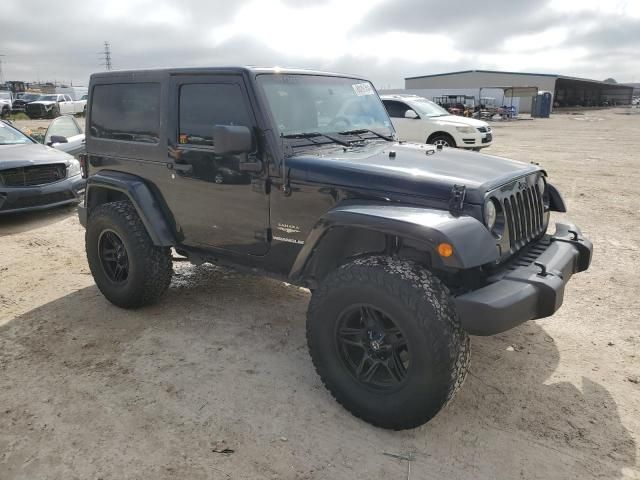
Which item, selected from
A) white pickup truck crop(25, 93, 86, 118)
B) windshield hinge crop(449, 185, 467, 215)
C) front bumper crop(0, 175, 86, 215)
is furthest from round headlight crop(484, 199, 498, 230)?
white pickup truck crop(25, 93, 86, 118)

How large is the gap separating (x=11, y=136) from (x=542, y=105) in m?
43.3

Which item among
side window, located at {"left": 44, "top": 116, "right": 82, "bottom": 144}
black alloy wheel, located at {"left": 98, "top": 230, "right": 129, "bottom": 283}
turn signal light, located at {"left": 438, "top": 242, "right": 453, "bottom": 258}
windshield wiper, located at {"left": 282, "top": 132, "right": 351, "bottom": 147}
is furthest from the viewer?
side window, located at {"left": 44, "top": 116, "right": 82, "bottom": 144}

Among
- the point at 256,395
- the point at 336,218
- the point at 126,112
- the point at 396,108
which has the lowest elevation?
the point at 256,395

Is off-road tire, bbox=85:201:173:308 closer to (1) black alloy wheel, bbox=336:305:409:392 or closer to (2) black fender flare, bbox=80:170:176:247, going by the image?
(2) black fender flare, bbox=80:170:176:247

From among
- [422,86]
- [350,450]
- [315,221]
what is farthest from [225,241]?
[422,86]

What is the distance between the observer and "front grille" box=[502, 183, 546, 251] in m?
3.02

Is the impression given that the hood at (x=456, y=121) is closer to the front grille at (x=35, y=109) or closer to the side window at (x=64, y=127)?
the side window at (x=64, y=127)

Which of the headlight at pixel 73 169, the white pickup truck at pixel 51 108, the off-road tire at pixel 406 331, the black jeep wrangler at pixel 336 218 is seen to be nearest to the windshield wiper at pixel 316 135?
the black jeep wrangler at pixel 336 218

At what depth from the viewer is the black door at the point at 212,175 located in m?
3.40

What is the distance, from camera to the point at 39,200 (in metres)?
7.36

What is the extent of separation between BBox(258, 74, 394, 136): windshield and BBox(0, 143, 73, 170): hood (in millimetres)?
5390

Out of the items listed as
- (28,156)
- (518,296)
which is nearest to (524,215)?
(518,296)

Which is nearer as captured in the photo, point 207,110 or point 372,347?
point 372,347

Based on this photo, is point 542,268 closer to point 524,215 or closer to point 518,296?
point 518,296
